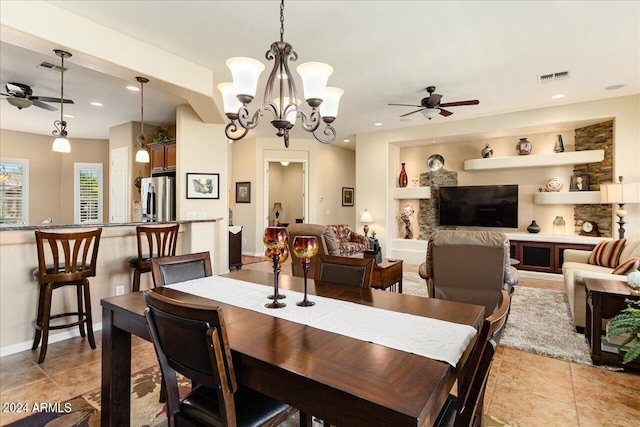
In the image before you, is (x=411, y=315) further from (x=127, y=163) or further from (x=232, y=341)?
(x=127, y=163)

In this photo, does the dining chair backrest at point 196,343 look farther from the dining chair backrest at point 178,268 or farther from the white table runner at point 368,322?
the dining chair backrest at point 178,268

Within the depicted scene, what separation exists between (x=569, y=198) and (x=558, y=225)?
1.81 feet

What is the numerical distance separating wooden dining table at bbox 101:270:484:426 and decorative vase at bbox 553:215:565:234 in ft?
18.2

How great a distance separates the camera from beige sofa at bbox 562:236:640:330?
2949 mm

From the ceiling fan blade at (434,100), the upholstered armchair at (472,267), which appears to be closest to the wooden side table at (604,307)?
the upholstered armchair at (472,267)

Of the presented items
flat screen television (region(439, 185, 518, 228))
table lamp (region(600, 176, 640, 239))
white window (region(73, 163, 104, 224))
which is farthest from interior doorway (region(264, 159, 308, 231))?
table lamp (region(600, 176, 640, 239))

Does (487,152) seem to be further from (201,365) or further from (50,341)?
(50,341)

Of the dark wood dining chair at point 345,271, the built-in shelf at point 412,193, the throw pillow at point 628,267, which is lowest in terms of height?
the throw pillow at point 628,267

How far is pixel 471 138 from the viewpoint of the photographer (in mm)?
6469

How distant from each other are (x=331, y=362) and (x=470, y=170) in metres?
6.57

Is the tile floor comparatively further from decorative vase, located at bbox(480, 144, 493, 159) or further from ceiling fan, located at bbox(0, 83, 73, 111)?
decorative vase, located at bbox(480, 144, 493, 159)

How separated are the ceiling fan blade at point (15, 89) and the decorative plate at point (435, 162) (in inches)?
276

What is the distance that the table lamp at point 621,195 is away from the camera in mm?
4293

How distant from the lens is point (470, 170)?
6.62m
